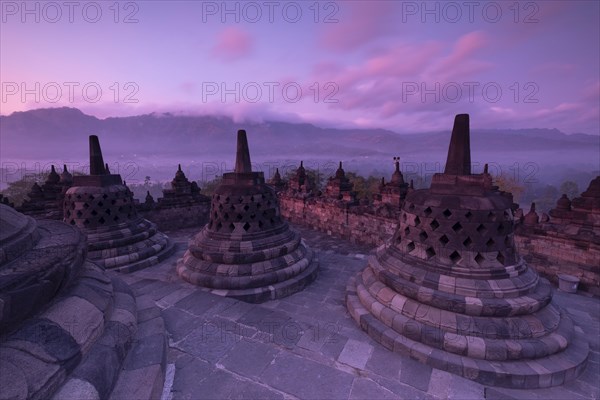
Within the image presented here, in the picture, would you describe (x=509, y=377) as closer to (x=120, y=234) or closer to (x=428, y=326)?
(x=428, y=326)

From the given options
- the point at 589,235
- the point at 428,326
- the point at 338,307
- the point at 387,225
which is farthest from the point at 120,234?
the point at 589,235

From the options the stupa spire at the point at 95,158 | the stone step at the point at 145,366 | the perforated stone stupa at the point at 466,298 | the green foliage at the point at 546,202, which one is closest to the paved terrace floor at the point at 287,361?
the stone step at the point at 145,366

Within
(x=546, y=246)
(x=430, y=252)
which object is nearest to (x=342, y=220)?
(x=546, y=246)

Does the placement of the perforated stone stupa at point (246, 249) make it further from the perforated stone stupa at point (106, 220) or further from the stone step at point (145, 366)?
A: the stone step at point (145, 366)

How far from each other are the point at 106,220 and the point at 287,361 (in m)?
7.74

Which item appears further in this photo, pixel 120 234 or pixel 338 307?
pixel 120 234

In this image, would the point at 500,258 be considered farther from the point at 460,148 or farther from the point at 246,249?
the point at 246,249

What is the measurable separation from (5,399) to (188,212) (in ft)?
44.9

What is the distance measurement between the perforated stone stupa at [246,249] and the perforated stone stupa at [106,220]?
2077 millimetres

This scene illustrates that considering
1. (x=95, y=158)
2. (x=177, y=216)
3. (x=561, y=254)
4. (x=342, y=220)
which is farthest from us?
(x=177, y=216)

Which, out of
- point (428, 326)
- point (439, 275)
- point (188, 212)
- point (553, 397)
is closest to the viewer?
point (553, 397)

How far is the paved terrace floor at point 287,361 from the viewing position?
9.92ft

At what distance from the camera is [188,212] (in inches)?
583

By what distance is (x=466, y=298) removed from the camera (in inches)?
170
